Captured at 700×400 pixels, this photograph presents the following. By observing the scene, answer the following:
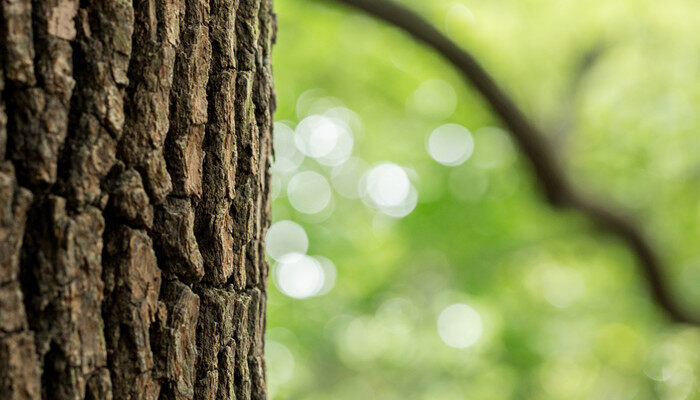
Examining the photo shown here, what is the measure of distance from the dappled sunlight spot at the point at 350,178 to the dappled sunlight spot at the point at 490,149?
6.70 feet

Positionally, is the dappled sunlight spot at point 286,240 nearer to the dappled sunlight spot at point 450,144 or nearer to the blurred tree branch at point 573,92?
the dappled sunlight spot at point 450,144

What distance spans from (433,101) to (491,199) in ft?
4.59

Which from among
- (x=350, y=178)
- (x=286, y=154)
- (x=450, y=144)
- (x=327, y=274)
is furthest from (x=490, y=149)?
(x=286, y=154)

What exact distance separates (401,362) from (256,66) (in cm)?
1021

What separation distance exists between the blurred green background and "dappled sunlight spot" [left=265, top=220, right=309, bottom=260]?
1.4 inches

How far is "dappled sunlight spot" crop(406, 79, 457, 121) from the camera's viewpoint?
8844 millimetres

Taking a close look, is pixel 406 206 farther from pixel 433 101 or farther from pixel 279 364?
pixel 279 364

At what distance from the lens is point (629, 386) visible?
9.47 meters

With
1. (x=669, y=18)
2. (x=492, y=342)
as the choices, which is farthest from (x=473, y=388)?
(x=669, y=18)

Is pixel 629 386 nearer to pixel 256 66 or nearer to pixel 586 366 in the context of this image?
pixel 586 366

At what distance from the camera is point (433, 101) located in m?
9.00

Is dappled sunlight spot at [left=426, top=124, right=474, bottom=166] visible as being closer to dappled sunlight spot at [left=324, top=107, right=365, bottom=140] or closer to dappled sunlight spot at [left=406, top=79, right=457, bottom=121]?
dappled sunlight spot at [left=406, top=79, right=457, bottom=121]

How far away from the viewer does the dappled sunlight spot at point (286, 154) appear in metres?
10.3

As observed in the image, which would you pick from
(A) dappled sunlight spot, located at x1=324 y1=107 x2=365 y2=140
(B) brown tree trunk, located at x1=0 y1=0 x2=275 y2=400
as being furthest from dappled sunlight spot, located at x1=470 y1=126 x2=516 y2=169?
(B) brown tree trunk, located at x1=0 y1=0 x2=275 y2=400
